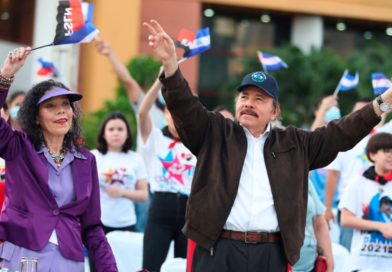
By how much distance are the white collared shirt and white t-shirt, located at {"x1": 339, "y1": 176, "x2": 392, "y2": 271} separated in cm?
214

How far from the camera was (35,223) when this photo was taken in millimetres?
4051

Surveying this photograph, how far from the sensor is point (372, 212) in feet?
20.4

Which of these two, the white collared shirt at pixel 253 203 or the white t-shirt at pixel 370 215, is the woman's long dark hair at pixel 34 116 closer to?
the white collared shirt at pixel 253 203

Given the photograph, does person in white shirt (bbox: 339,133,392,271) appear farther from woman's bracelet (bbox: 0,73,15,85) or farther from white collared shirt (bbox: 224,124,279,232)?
woman's bracelet (bbox: 0,73,15,85)

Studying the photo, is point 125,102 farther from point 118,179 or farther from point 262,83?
point 262,83

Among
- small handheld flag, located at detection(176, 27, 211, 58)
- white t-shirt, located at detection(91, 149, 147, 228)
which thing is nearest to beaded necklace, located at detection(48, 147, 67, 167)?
small handheld flag, located at detection(176, 27, 211, 58)

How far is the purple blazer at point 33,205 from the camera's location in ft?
13.3

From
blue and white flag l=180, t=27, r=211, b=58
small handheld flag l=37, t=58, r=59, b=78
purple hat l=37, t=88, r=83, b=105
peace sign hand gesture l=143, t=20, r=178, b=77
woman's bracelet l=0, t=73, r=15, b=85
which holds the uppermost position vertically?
blue and white flag l=180, t=27, r=211, b=58

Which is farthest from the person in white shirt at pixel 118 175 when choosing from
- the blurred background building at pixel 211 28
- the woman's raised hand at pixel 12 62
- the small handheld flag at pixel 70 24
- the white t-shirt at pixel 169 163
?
the blurred background building at pixel 211 28

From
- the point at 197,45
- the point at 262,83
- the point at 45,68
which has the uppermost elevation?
the point at 197,45

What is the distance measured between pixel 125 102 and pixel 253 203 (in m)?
11.0

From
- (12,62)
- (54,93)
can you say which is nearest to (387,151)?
Result: (54,93)

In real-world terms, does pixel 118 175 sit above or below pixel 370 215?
above

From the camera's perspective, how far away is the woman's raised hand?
13.3 feet
